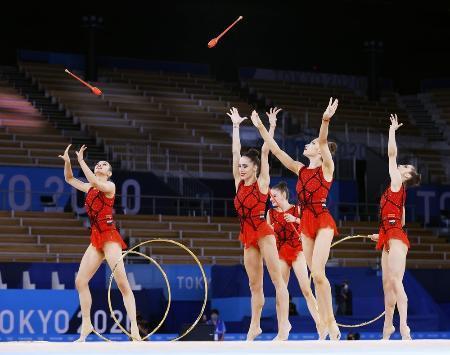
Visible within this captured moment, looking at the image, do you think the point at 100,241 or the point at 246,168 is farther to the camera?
the point at 100,241

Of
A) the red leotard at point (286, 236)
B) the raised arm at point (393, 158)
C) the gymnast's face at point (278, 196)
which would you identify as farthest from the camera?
the gymnast's face at point (278, 196)

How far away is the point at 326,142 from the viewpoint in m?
9.83

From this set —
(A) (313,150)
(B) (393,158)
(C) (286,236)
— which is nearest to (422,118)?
(C) (286,236)

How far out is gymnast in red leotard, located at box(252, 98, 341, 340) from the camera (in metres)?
9.88

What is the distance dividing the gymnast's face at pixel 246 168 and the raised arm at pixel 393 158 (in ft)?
4.62

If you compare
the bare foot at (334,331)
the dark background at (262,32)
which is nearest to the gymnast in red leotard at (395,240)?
the bare foot at (334,331)

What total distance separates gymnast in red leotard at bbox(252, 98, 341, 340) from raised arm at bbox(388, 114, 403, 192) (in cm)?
70

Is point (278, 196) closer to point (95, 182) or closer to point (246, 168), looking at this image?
point (246, 168)

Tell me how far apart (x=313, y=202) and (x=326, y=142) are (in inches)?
25.4

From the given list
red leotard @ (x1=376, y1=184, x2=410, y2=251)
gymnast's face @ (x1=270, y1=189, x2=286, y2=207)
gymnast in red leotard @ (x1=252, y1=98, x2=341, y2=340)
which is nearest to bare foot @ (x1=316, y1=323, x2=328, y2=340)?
gymnast in red leotard @ (x1=252, y1=98, x2=341, y2=340)

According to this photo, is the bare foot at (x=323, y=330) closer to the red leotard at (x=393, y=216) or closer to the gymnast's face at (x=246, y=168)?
the red leotard at (x=393, y=216)

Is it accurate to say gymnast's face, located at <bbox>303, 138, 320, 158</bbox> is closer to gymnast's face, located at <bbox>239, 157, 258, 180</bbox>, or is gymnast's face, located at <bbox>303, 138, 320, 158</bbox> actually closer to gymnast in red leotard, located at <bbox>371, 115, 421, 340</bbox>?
gymnast's face, located at <bbox>239, 157, 258, 180</bbox>

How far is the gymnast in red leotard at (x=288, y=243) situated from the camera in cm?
1168

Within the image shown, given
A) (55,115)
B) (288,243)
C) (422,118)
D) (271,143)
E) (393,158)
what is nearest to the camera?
(271,143)
